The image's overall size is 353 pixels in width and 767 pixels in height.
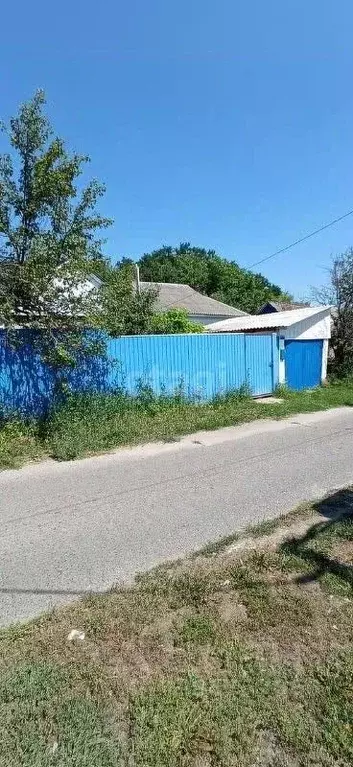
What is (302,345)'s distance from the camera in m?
14.4

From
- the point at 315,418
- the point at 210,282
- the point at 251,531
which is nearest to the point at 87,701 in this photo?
the point at 251,531

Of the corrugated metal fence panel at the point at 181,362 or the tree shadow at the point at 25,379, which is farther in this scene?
the corrugated metal fence panel at the point at 181,362

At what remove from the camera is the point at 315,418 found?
9922mm

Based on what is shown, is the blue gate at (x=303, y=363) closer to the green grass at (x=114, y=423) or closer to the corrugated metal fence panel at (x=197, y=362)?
the corrugated metal fence panel at (x=197, y=362)

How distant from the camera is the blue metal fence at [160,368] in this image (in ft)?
25.0

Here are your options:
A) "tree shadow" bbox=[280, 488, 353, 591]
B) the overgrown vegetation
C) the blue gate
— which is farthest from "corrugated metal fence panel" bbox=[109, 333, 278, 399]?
the overgrown vegetation

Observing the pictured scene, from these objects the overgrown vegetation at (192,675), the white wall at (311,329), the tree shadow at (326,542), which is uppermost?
the white wall at (311,329)

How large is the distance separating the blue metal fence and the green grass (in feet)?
1.25

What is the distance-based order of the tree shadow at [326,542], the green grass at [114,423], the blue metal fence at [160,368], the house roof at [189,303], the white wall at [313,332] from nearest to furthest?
the tree shadow at [326,542], the green grass at [114,423], the blue metal fence at [160,368], the white wall at [313,332], the house roof at [189,303]

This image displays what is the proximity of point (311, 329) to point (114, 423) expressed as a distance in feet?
32.6

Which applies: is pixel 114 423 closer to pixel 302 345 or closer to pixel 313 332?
pixel 302 345

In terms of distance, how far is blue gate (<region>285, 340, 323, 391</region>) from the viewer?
1390cm

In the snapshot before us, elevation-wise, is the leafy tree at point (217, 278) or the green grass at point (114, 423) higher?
the leafy tree at point (217, 278)

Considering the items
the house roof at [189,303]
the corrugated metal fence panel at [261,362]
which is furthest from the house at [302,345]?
the house roof at [189,303]
